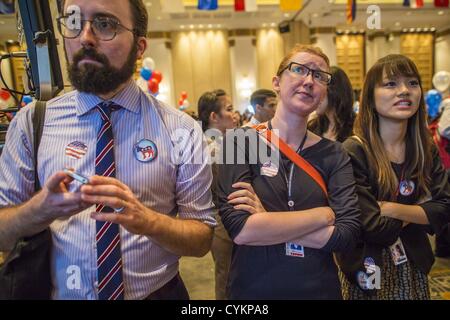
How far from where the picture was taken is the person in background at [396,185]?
1406 millimetres

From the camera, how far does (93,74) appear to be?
100cm

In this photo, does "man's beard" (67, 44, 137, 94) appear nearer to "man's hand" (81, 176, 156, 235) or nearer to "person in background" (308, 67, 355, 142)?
"man's hand" (81, 176, 156, 235)

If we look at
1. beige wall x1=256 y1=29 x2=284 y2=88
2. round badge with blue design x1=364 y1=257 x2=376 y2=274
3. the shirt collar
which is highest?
beige wall x1=256 y1=29 x2=284 y2=88

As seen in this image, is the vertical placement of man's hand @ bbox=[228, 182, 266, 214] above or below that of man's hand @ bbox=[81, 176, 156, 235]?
below

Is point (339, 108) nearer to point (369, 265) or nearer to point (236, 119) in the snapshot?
point (369, 265)

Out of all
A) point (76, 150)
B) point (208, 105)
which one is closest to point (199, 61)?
point (208, 105)

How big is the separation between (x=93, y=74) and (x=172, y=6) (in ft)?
33.8

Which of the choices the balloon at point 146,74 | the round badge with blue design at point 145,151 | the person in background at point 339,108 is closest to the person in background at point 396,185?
the person in background at point 339,108

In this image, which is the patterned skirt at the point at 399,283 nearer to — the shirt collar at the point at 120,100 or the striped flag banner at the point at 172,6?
the shirt collar at the point at 120,100

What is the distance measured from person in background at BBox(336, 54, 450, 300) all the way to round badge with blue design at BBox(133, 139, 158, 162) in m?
0.90

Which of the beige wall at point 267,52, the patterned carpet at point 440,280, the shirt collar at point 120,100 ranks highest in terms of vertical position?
the beige wall at point 267,52

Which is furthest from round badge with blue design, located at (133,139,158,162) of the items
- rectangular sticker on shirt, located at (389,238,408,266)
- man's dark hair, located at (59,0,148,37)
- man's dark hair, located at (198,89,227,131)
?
man's dark hair, located at (198,89,227,131)

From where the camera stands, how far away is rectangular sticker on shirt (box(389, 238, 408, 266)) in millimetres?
1455

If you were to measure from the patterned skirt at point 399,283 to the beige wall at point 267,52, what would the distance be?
40.5ft
